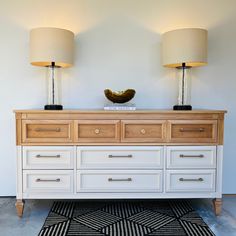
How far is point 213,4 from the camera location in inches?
97.4

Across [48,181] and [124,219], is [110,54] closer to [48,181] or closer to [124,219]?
[48,181]

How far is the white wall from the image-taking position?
7.91 ft

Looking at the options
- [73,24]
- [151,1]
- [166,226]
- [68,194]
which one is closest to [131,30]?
[151,1]

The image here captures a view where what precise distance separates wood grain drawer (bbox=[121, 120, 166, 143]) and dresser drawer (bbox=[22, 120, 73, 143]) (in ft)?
1.52

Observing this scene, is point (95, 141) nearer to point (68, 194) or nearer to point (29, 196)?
point (68, 194)

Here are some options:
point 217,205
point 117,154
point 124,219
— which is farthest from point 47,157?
point 217,205

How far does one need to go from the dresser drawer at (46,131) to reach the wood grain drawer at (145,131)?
1.52 feet

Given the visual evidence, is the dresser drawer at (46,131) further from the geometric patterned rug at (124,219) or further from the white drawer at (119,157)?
the geometric patterned rug at (124,219)

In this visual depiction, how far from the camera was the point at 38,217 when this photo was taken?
6.75ft

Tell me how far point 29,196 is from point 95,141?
2.26ft

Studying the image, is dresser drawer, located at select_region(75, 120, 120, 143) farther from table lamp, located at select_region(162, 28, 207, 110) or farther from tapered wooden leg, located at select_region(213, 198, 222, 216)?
tapered wooden leg, located at select_region(213, 198, 222, 216)

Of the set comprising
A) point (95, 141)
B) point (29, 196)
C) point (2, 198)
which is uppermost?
point (95, 141)

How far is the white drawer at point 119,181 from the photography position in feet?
6.58

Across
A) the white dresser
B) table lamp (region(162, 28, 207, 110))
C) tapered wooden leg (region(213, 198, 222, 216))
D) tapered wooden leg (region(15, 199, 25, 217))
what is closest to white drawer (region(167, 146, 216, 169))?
the white dresser
